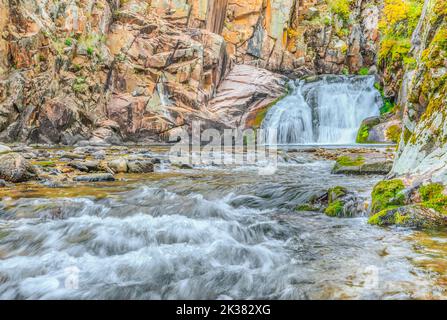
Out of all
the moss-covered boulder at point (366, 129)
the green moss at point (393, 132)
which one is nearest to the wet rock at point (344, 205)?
the green moss at point (393, 132)

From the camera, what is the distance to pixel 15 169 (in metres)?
7.33

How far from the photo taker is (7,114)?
57.6 ft

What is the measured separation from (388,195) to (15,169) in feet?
23.9

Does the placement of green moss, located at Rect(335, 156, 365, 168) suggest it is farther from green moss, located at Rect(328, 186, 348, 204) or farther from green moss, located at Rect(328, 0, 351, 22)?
green moss, located at Rect(328, 0, 351, 22)

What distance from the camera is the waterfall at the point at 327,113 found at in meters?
22.6

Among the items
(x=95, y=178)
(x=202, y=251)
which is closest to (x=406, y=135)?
(x=202, y=251)

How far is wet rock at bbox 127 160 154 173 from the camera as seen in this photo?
31.1 ft

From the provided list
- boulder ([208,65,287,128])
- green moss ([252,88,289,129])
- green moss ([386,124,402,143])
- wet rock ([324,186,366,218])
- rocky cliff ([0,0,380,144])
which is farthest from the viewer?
boulder ([208,65,287,128])

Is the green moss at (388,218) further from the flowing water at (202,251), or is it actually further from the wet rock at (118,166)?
the wet rock at (118,166)

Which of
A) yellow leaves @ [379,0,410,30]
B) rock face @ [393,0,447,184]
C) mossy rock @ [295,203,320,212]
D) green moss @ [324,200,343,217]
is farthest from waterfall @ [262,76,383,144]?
green moss @ [324,200,343,217]

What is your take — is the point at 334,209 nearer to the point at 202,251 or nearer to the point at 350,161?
the point at 202,251

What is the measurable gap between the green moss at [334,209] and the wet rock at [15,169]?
20.5 feet

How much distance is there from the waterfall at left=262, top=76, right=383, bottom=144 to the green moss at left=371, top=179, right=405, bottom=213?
1785cm

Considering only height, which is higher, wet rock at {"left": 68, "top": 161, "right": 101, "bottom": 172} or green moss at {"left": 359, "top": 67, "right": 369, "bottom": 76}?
green moss at {"left": 359, "top": 67, "right": 369, "bottom": 76}
